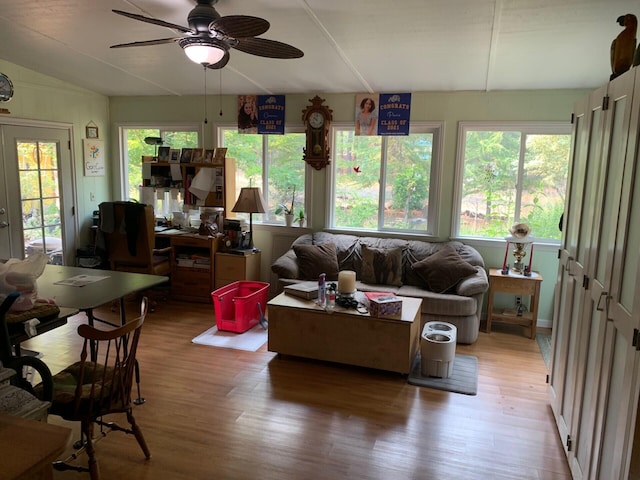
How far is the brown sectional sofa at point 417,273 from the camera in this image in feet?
13.7

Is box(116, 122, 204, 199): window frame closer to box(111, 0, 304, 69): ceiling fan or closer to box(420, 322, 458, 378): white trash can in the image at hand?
box(111, 0, 304, 69): ceiling fan

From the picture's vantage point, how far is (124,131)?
6.07 meters

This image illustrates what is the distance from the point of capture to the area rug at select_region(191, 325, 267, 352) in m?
4.05

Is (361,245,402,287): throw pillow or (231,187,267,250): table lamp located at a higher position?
(231,187,267,250): table lamp

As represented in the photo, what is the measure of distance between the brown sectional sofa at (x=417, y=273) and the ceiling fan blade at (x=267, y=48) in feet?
7.35

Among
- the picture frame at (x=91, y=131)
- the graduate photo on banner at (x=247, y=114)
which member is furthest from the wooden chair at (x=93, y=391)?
the picture frame at (x=91, y=131)

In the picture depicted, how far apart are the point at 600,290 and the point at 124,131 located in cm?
576

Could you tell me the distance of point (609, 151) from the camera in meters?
2.14

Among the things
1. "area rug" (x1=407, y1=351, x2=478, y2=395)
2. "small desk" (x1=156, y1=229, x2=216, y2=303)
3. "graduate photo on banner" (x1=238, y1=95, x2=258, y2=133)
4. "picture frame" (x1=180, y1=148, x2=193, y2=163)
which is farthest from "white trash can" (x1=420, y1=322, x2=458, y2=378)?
"picture frame" (x1=180, y1=148, x2=193, y2=163)

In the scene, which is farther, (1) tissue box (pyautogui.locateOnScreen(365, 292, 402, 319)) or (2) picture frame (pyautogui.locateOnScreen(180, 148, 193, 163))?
(2) picture frame (pyautogui.locateOnScreen(180, 148, 193, 163))

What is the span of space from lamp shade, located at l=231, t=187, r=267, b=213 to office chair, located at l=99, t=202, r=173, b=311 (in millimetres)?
916

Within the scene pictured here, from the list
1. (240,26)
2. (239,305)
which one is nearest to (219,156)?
(239,305)

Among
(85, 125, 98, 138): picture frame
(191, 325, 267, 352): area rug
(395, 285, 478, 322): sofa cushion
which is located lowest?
(191, 325, 267, 352): area rug

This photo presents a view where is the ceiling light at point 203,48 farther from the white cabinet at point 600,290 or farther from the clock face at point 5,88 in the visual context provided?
the clock face at point 5,88
